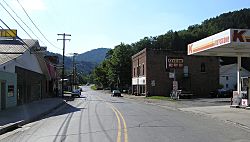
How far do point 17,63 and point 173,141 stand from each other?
27.5 m

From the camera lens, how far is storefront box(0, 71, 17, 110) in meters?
31.3

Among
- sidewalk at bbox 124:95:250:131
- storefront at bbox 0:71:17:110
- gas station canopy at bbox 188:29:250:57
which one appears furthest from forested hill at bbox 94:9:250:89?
gas station canopy at bbox 188:29:250:57

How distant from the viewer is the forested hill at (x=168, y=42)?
341 feet

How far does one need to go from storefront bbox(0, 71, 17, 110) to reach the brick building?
1481 inches

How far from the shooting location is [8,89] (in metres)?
33.2

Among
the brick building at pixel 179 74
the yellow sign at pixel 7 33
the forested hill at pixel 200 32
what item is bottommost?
the brick building at pixel 179 74

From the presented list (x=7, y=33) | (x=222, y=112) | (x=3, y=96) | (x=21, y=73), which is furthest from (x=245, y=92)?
(x=7, y=33)

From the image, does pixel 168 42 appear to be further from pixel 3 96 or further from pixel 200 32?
pixel 3 96

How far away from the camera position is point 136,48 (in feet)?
452

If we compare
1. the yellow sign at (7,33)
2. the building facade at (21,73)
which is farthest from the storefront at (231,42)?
the yellow sign at (7,33)

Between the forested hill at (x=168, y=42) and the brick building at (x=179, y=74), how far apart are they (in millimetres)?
26536

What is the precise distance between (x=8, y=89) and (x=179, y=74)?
43.7m

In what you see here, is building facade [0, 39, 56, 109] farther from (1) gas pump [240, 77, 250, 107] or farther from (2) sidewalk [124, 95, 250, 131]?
(1) gas pump [240, 77, 250, 107]

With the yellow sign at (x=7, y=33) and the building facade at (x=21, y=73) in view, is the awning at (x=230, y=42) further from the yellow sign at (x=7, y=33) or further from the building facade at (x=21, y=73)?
the yellow sign at (x=7, y=33)
